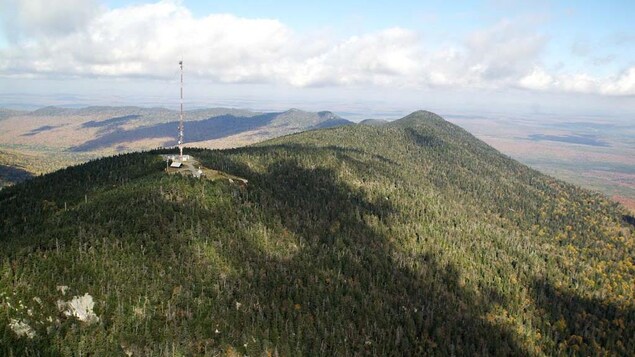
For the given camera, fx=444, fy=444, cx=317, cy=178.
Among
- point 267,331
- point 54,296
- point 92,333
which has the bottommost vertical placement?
point 267,331

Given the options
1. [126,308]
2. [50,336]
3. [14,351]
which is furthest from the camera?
[126,308]

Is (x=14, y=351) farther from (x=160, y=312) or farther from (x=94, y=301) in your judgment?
(x=160, y=312)

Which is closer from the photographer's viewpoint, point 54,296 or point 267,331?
point 54,296

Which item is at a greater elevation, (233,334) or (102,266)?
(102,266)

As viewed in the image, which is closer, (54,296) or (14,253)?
(54,296)

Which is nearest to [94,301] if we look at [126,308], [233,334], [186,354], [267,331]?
[126,308]

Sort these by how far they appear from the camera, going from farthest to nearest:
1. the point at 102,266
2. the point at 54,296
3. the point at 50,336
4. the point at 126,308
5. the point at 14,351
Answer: the point at 102,266, the point at 126,308, the point at 54,296, the point at 50,336, the point at 14,351

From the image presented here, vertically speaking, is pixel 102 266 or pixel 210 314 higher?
pixel 102 266

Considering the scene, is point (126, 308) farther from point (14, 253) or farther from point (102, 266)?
point (14, 253)

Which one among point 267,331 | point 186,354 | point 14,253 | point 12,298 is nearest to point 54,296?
point 12,298
